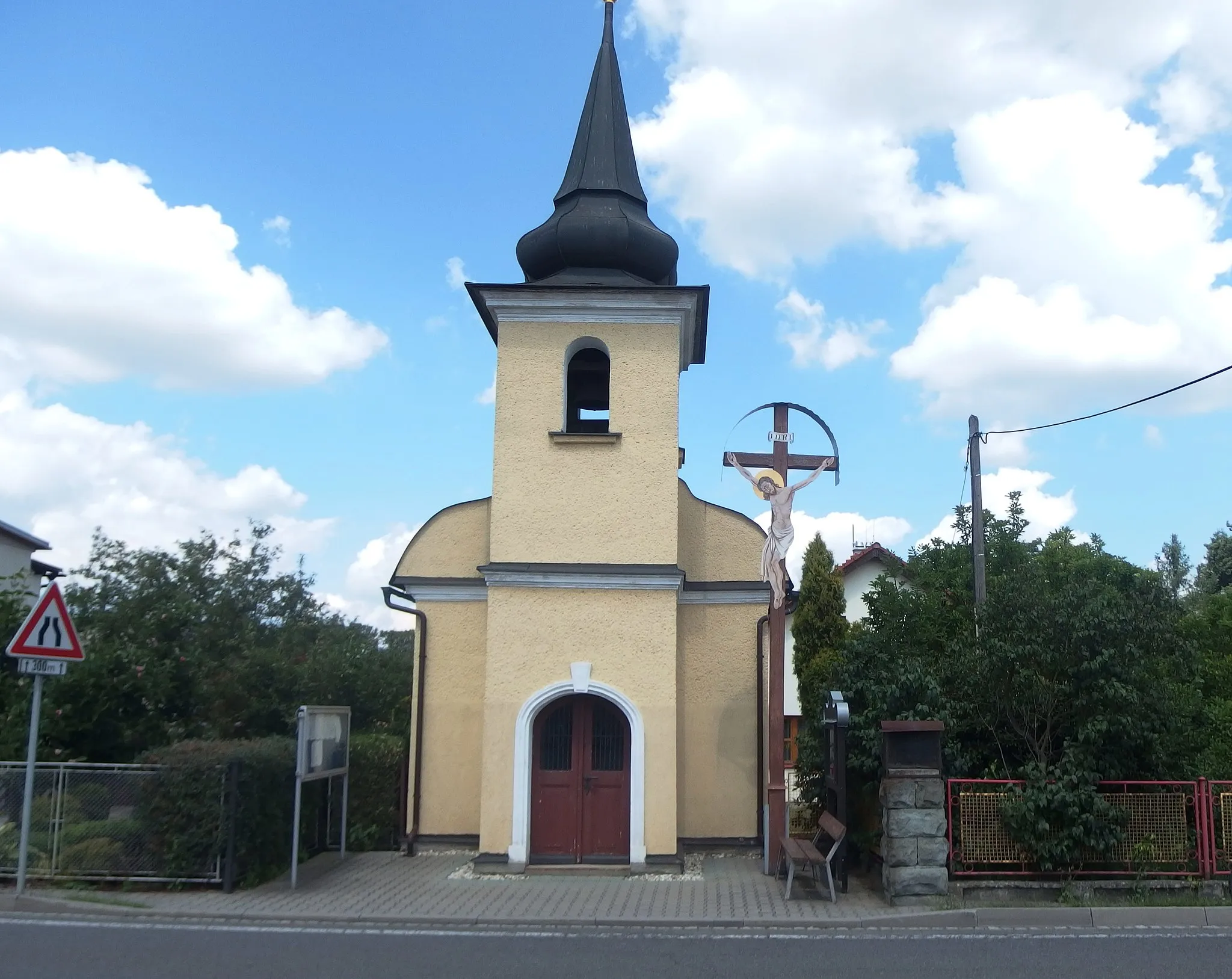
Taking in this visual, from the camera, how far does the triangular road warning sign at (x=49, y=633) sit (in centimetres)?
1041

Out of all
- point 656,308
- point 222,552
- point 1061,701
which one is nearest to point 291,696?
point 222,552

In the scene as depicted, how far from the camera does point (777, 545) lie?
12961 millimetres

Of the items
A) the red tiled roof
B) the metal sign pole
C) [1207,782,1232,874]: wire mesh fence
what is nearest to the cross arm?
[1207,782,1232,874]: wire mesh fence

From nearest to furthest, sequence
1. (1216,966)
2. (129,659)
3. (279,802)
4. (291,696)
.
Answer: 1. (1216,966)
2. (279,802)
3. (129,659)
4. (291,696)

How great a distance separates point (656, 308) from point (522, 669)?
4.88 meters

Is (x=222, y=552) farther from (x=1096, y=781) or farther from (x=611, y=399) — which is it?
(x=1096, y=781)

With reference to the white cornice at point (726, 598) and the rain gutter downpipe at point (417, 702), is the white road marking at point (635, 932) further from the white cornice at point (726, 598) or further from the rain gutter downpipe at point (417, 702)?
the white cornice at point (726, 598)

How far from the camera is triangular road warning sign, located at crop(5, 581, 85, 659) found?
34.1 feet

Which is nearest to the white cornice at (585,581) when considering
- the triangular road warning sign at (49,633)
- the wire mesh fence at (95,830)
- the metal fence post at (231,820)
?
the metal fence post at (231,820)

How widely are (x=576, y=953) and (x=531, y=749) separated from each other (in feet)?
15.0

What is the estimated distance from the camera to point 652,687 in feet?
43.5

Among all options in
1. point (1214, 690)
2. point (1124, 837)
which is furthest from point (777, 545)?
point (1214, 690)

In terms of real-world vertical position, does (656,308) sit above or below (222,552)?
above

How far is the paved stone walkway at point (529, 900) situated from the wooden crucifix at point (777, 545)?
864 millimetres
